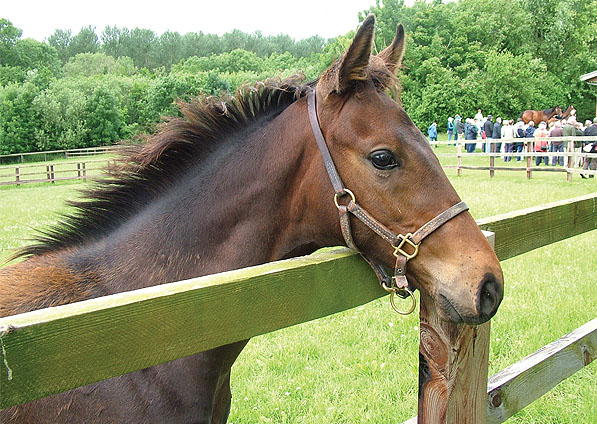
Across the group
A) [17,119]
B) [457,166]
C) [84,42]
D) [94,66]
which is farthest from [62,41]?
[457,166]

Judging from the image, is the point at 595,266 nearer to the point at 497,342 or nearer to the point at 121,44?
the point at 497,342

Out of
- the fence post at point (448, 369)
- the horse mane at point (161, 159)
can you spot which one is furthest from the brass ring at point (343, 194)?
the horse mane at point (161, 159)

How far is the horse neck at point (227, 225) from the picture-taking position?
210 cm

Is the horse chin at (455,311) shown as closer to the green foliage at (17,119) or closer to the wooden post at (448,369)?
the wooden post at (448,369)

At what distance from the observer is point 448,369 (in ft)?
5.81

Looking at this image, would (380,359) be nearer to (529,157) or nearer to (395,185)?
(395,185)

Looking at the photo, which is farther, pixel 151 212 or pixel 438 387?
pixel 151 212

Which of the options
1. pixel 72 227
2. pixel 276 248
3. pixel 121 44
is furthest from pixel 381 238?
pixel 121 44

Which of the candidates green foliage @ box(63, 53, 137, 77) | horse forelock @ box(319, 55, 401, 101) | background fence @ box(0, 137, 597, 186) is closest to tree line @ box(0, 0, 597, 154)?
background fence @ box(0, 137, 597, 186)

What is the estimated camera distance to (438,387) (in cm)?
179

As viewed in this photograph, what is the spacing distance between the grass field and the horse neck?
0.54m

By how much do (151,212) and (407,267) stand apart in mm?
1234

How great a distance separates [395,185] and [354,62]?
0.57 m

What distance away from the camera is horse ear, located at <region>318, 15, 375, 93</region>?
6.35 ft
